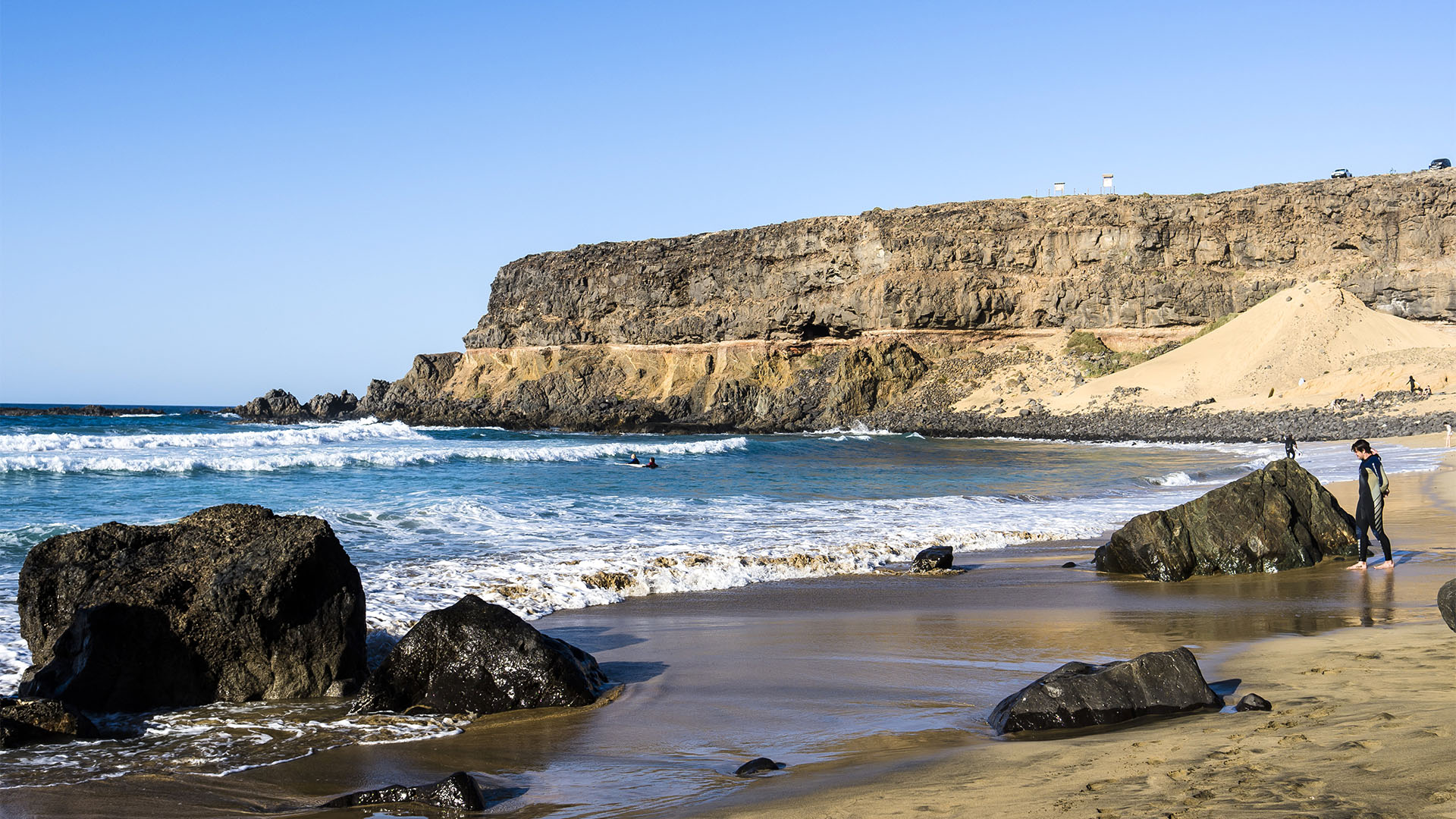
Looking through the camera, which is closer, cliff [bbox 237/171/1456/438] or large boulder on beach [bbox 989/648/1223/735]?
large boulder on beach [bbox 989/648/1223/735]

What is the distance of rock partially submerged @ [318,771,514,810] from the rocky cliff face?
60.3 meters

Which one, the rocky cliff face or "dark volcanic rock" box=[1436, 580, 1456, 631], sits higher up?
the rocky cliff face

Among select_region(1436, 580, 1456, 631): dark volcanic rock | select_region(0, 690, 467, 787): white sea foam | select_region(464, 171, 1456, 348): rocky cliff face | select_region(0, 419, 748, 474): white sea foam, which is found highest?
select_region(464, 171, 1456, 348): rocky cliff face

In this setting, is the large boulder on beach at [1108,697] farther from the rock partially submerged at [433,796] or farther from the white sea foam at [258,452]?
the white sea foam at [258,452]

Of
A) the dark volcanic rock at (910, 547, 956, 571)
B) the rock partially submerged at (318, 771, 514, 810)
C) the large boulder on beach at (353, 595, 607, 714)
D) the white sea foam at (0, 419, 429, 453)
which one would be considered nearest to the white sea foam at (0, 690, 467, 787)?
the large boulder on beach at (353, 595, 607, 714)

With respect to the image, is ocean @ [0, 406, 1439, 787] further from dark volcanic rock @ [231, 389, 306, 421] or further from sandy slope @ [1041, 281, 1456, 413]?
dark volcanic rock @ [231, 389, 306, 421]

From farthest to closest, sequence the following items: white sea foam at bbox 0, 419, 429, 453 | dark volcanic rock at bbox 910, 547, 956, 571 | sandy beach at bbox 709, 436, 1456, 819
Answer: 1. white sea foam at bbox 0, 419, 429, 453
2. dark volcanic rock at bbox 910, 547, 956, 571
3. sandy beach at bbox 709, 436, 1456, 819

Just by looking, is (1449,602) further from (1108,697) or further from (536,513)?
(536,513)

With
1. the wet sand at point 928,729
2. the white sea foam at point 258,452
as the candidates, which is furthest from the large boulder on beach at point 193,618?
the white sea foam at point 258,452

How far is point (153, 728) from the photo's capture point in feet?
16.3

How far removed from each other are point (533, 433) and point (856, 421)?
18.2 metres

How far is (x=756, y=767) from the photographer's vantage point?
404 centimetres

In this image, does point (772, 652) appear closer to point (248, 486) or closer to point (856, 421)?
→ point (248, 486)

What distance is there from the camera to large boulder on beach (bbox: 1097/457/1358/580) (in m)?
9.52
